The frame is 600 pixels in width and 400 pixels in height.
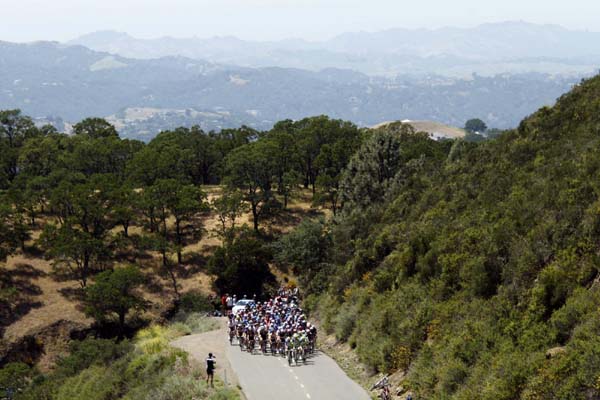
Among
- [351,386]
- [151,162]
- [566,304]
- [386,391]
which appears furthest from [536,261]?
[151,162]

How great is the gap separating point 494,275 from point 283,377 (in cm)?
1015

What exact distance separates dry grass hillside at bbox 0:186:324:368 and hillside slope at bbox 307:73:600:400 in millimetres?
18278

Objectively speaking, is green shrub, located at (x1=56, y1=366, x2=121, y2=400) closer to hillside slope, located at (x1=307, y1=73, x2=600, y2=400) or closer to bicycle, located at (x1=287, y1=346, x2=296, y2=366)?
bicycle, located at (x1=287, y1=346, x2=296, y2=366)

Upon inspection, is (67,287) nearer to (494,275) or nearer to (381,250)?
(381,250)

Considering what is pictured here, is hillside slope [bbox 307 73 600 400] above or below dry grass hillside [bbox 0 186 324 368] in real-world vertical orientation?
above

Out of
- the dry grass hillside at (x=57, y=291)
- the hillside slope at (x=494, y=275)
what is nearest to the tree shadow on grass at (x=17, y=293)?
the dry grass hillside at (x=57, y=291)

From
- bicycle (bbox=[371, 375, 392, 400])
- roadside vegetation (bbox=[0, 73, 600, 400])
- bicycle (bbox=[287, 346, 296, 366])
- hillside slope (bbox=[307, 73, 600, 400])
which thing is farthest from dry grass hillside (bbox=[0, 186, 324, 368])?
bicycle (bbox=[371, 375, 392, 400])

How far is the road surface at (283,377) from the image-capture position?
23.4 meters

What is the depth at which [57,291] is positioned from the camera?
170 feet

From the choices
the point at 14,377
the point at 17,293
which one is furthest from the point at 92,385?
the point at 17,293

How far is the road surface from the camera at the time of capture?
23375 mm

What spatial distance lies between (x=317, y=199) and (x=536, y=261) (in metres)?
45.4

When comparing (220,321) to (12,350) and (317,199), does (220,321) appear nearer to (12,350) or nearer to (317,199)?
(12,350)

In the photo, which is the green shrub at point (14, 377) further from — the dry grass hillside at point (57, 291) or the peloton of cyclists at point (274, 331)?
the peloton of cyclists at point (274, 331)
